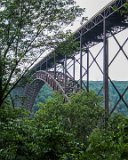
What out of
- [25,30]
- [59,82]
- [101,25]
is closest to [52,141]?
[25,30]

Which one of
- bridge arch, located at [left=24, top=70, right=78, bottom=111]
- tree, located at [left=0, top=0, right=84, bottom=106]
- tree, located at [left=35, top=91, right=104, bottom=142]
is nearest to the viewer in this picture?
tree, located at [left=0, top=0, right=84, bottom=106]

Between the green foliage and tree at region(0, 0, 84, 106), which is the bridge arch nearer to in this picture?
tree at region(0, 0, 84, 106)

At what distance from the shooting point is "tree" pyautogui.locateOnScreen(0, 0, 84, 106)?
15211 millimetres

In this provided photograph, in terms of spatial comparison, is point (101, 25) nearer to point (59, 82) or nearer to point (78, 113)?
point (78, 113)

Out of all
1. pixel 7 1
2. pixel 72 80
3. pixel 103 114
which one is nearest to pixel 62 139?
pixel 7 1

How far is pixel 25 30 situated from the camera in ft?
51.2

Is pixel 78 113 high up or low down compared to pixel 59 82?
down

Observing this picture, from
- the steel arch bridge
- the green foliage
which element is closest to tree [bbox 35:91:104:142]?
the steel arch bridge

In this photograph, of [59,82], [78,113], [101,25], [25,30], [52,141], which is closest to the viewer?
[52,141]

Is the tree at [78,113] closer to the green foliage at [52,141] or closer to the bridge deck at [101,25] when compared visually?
the bridge deck at [101,25]

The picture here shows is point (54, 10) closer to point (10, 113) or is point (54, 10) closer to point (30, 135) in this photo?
point (10, 113)

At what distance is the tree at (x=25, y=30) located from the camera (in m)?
15.2

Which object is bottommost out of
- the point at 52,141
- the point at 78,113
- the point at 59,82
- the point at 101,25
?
the point at 78,113

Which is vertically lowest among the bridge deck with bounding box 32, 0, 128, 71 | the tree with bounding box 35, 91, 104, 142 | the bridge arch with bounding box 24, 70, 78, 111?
the tree with bounding box 35, 91, 104, 142
